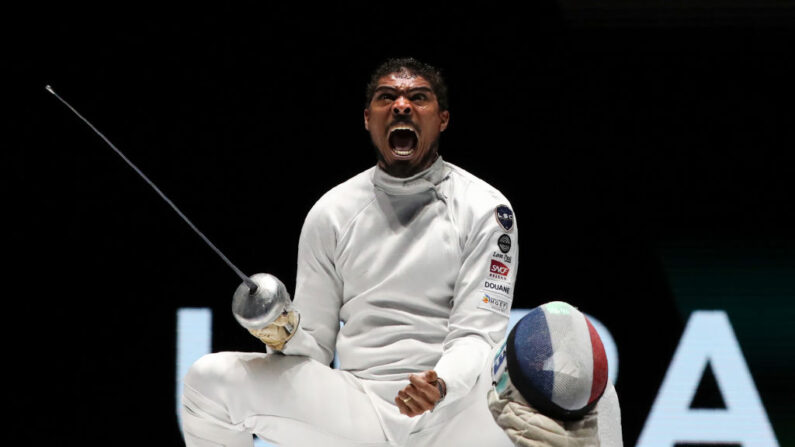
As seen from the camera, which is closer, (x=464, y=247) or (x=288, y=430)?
(x=288, y=430)

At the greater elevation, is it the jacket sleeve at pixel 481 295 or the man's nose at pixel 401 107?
the man's nose at pixel 401 107

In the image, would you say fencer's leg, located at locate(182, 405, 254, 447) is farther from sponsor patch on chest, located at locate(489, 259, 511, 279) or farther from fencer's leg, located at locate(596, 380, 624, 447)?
fencer's leg, located at locate(596, 380, 624, 447)

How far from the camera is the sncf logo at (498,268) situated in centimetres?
219

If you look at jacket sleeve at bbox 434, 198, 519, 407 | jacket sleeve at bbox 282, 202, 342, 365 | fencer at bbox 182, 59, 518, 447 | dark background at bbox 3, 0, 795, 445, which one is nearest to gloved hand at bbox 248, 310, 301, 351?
fencer at bbox 182, 59, 518, 447

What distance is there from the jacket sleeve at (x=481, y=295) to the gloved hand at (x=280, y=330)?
11.8 inches

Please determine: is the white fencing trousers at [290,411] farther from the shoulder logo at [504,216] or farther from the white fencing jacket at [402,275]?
the shoulder logo at [504,216]

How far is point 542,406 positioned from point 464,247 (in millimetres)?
889

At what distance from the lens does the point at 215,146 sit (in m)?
3.43

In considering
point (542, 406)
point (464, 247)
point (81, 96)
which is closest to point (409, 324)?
point (464, 247)

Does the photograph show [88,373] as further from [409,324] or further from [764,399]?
[764,399]

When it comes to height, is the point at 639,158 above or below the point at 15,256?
above

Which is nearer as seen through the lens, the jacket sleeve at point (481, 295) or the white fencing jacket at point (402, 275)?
the jacket sleeve at point (481, 295)

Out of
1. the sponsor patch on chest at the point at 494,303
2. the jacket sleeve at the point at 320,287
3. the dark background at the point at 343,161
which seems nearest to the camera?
the sponsor patch on chest at the point at 494,303

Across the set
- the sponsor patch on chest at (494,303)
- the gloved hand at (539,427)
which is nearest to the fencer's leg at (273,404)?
the sponsor patch on chest at (494,303)
